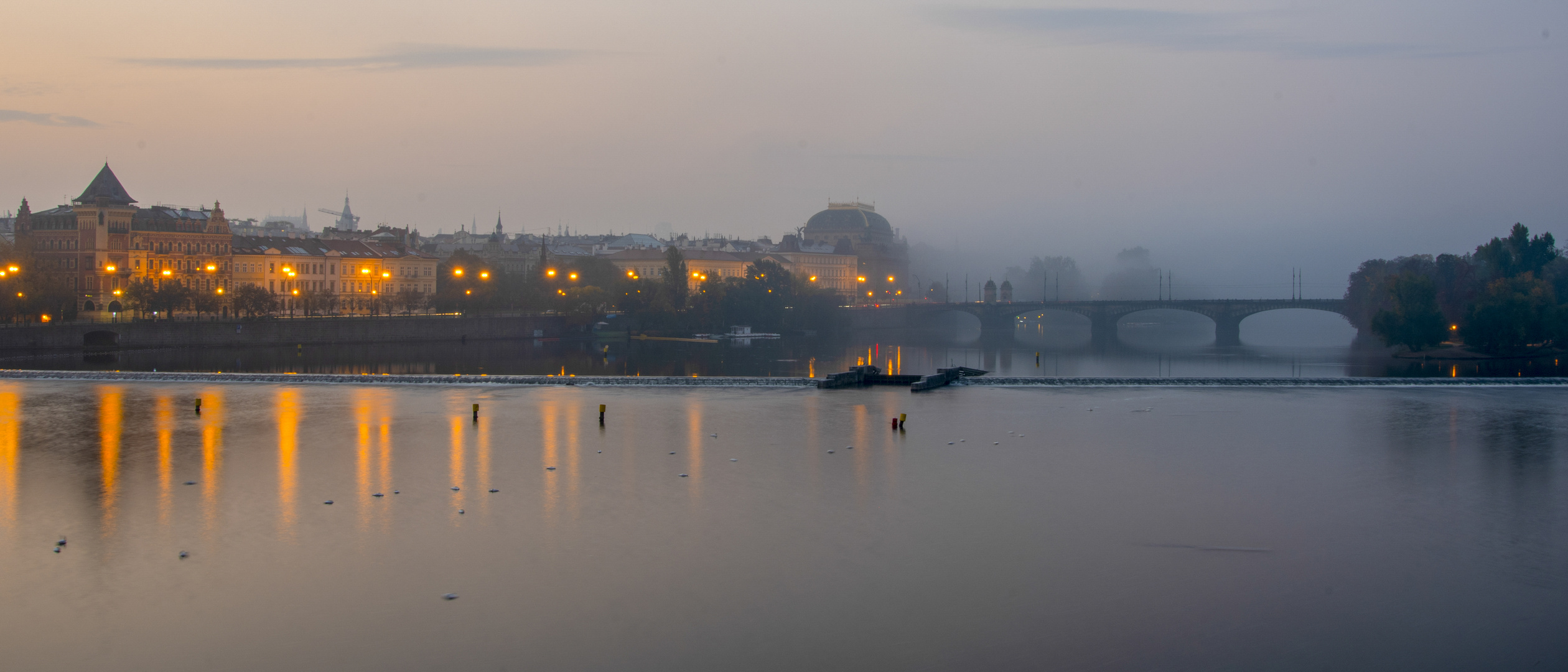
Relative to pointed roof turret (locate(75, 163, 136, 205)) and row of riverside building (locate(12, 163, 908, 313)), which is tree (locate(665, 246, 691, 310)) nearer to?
row of riverside building (locate(12, 163, 908, 313))

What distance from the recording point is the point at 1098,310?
3920 inches

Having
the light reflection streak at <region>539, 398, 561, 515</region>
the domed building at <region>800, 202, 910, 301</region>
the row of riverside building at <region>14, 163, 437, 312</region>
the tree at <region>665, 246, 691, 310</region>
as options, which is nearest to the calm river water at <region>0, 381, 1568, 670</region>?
the light reflection streak at <region>539, 398, 561, 515</region>

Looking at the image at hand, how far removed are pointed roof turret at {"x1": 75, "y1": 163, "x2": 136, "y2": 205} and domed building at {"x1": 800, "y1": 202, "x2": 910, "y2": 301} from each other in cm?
8770

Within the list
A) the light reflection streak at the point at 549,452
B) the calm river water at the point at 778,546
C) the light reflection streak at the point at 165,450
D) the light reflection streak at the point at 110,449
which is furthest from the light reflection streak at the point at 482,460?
the light reflection streak at the point at 110,449

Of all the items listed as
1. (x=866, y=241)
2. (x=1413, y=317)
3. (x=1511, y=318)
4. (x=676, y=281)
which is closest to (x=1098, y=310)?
(x=676, y=281)

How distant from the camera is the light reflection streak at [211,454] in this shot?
18.5 metres

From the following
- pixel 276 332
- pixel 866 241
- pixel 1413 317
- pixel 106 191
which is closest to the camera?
pixel 1413 317

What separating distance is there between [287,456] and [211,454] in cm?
172

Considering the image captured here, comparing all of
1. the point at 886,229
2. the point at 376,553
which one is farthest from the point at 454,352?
the point at 886,229

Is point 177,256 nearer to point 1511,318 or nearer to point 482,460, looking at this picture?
point 482,460

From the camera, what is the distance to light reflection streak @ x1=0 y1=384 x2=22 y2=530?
18.6 metres

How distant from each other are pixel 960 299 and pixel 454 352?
131m

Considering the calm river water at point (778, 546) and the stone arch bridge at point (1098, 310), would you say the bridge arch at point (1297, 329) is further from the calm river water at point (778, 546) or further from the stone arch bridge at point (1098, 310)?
the calm river water at point (778, 546)

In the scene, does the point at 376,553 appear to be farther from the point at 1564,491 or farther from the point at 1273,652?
the point at 1564,491
